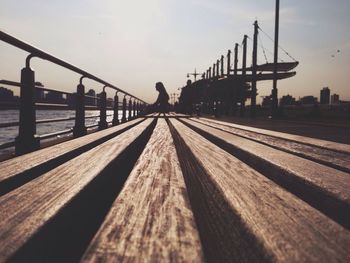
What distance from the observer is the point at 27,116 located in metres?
2.97

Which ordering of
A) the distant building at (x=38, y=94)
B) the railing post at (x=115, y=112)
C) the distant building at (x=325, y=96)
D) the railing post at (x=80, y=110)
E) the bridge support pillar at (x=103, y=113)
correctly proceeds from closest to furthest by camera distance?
the distant building at (x=38, y=94) < the railing post at (x=80, y=110) < the bridge support pillar at (x=103, y=113) < the railing post at (x=115, y=112) < the distant building at (x=325, y=96)

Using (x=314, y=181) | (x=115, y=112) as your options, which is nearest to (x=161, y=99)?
(x=115, y=112)

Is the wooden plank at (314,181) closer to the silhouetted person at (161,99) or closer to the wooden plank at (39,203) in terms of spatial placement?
the wooden plank at (39,203)

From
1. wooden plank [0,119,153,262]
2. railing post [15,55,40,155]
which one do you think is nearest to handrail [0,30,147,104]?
railing post [15,55,40,155]

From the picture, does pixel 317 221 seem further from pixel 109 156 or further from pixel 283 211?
pixel 109 156

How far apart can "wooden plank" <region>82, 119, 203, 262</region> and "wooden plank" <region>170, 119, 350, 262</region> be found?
127 mm

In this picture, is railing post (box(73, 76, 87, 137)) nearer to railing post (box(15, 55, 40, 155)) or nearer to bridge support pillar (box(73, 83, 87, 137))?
bridge support pillar (box(73, 83, 87, 137))

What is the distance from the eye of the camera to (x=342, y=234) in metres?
0.71

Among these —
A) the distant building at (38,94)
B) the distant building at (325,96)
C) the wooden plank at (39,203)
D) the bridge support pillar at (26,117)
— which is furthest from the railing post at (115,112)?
the distant building at (325,96)

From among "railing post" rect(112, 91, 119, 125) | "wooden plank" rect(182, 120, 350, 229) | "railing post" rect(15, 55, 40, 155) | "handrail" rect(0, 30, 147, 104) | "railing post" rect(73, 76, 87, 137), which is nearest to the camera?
"wooden plank" rect(182, 120, 350, 229)

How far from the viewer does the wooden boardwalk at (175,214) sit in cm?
66

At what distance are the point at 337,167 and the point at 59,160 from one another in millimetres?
1499

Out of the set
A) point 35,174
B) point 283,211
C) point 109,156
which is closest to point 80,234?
point 35,174

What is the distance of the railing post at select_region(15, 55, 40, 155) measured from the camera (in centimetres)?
286
